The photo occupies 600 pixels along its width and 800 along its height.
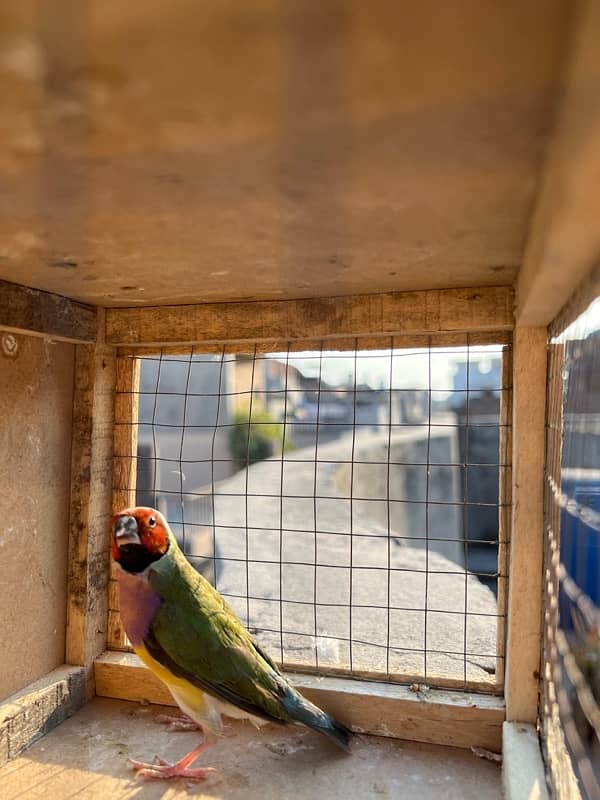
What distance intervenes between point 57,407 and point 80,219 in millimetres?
1360

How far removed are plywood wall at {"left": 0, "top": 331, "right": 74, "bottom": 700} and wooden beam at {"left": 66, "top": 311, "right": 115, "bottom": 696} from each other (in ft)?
0.12

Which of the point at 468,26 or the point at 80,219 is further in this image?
the point at 80,219

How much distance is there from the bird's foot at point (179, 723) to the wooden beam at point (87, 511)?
0.40 m

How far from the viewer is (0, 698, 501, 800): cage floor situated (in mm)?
2064

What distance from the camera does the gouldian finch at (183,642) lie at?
6.83 feet

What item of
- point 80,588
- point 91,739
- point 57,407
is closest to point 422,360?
point 57,407

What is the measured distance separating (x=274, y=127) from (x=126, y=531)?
4.98ft

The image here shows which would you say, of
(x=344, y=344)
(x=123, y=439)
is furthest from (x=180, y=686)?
(x=344, y=344)

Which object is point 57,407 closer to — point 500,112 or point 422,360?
point 422,360

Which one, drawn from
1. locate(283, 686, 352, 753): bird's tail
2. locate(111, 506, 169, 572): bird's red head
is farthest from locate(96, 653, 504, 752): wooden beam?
locate(111, 506, 169, 572): bird's red head

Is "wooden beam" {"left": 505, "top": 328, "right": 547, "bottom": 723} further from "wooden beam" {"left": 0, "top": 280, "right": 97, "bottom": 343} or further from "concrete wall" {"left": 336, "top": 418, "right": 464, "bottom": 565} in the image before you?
"concrete wall" {"left": 336, "top": 418, "right": 464, "bottom": 565}

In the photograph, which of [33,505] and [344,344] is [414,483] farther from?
[33,505]

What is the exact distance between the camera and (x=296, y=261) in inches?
74.1

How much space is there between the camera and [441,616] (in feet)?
9.60
